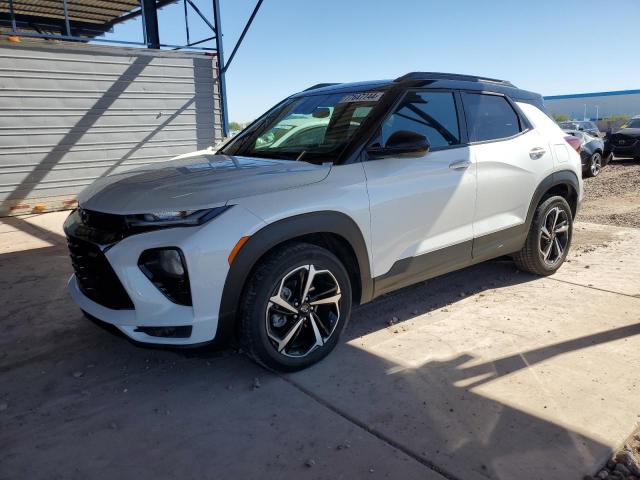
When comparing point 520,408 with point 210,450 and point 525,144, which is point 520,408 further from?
point 525,144

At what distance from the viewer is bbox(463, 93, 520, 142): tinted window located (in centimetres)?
408

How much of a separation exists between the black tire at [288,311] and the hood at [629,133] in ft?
52.0

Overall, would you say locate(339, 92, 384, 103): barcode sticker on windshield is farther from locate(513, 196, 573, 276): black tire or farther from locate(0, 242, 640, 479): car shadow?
locate(513, 196, 573, 276): black tire

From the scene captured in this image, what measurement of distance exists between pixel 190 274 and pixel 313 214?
810 millimetres

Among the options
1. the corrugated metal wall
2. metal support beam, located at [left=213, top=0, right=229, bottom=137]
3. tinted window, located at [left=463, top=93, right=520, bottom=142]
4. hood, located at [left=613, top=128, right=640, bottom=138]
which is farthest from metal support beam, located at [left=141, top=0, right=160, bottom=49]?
hood, located at [left=613, top=128, right=640, bottom=138]

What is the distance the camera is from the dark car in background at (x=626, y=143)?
15633 mm

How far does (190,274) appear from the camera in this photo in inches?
105

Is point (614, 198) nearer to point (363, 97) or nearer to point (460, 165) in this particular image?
point (460, 165)

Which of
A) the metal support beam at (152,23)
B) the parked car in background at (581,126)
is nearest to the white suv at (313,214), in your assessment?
the metal support beam at (152,23)

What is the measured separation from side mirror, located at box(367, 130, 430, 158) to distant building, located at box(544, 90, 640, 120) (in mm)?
61021

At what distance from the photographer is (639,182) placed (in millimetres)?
11328

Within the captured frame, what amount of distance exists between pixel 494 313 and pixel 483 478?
2.04 m

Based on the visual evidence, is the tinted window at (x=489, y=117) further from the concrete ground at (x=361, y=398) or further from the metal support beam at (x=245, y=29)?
the metal support beam at (x=245, y=29)

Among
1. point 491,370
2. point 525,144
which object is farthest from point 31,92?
point 491,370
